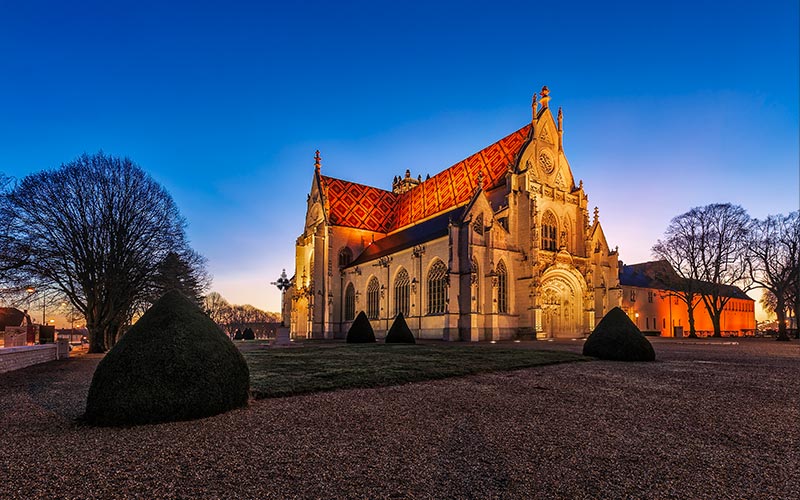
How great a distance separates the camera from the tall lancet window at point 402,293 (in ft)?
120

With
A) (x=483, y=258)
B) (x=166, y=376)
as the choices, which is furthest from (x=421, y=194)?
(x=166, y=376)

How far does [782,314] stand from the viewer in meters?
34.8

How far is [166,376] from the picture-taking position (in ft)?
20.2

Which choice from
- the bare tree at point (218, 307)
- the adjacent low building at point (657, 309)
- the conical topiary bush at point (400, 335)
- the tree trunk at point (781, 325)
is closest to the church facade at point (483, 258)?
the conical topiary bush at point (400, 335)

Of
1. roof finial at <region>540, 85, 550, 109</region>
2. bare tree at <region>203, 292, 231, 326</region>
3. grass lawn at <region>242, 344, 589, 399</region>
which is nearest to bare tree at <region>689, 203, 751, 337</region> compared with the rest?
roof finial at <region>540, 85, 550, 109</region>

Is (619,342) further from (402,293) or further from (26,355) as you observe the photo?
(402,293)

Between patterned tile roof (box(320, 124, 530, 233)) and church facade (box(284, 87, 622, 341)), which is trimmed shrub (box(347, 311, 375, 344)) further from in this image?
patterned tile roof (box(320, 124, 530, 233))

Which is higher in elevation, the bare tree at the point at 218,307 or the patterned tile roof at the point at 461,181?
the patterned tile roof at the point at 461,181

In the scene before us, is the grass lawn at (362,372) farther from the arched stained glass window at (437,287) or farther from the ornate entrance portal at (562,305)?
the ornate entrance portal at (562,305)

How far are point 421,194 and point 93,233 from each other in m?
30.3

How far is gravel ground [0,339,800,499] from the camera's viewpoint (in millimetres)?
3805

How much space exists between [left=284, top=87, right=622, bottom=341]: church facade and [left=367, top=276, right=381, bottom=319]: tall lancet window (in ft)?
0.30

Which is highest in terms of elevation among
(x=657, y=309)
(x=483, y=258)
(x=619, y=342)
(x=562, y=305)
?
(x=483, y=258)

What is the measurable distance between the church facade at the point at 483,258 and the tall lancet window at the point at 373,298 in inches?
3.6
